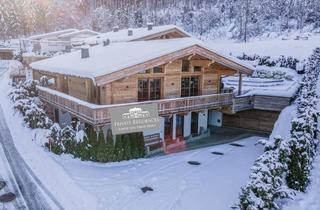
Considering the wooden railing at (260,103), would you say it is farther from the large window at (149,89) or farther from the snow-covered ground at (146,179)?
the large window at (149,89)

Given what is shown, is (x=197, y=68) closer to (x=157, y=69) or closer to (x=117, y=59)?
(x=157, y=69)

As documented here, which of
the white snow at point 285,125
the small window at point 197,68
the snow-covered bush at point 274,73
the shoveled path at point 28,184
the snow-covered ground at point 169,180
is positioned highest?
the small window at point 197,68

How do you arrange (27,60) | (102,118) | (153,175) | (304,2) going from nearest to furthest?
(153,175)
(102,118)
(27,60)
(304,2)

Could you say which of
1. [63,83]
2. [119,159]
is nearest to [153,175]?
[119,159]

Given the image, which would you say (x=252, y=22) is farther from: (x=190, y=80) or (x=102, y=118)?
(x=102, y=118)

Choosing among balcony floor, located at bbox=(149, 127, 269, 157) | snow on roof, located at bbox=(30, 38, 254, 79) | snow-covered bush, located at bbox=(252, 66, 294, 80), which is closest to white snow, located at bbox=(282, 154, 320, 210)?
balcony floor, located at bbox=(149, 127, 269, 157)

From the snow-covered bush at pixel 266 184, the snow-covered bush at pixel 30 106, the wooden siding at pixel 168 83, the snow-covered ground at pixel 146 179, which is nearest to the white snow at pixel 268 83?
the wooden siding at pixel 168 83
